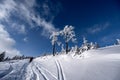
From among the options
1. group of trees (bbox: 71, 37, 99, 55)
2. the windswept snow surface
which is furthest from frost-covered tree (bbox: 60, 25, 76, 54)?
the windswept snow surface

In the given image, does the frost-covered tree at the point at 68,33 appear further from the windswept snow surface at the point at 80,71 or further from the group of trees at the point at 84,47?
the windswept snow surface at the point at 80,71

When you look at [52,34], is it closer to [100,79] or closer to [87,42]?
[87,42]

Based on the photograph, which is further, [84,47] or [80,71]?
[84,47]

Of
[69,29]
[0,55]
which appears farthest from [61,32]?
[0,55]

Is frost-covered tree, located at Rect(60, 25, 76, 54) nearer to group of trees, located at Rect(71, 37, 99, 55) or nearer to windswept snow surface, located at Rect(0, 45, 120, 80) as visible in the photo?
group of trees, located at Rect(71, 37, 99, 55)

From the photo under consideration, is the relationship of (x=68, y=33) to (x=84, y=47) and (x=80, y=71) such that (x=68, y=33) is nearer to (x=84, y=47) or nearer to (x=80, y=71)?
(x=84, y=47)

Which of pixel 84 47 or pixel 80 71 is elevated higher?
pixel 84 47

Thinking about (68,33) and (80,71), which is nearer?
(80,71)

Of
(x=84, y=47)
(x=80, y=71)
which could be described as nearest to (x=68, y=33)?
(x=84, y=47)

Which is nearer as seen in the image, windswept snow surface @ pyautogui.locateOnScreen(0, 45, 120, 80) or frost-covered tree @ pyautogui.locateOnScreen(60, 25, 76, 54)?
windswept snow surface @ pyautogui.locateOnScreen(0, 45, 120, 80)

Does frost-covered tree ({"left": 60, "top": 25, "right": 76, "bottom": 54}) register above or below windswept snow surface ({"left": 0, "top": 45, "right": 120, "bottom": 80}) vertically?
above

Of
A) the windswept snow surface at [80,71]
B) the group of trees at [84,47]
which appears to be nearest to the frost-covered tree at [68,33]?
the group of trees at [84,47]

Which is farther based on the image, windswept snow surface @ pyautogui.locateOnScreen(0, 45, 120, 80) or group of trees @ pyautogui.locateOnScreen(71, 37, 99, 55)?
group of trees @ pyautogui.locateOnScreen(71, 37, 99, 55)

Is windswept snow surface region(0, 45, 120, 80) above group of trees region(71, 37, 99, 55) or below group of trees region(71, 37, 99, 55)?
below
